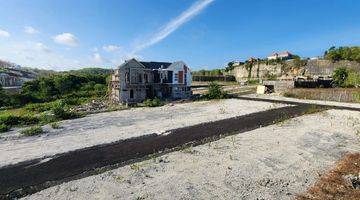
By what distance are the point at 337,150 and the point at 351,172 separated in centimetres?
404

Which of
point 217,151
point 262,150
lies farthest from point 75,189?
point 262,150

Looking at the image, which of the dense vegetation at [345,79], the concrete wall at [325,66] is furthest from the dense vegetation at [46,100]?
the concrete wall at [325,66]

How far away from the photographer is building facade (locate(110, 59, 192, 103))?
42.2 m

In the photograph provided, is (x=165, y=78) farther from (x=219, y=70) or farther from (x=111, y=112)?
(x=219, y=70)

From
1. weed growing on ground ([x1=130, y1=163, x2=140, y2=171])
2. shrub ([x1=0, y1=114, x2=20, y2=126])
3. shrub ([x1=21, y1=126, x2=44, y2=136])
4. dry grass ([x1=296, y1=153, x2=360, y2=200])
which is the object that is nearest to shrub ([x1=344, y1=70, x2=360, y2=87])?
dry grass ([x1=296, y1=153, x2=360, y2=200])

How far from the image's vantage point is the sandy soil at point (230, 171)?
12.3 metres

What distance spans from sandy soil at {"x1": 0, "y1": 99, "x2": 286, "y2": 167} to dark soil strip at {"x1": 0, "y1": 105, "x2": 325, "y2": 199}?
4.49 feet

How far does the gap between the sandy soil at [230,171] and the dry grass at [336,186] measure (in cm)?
43

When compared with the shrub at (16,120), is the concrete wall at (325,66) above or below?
above

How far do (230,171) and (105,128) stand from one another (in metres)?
14.0

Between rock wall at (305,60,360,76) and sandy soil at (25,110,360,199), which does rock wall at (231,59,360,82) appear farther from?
sandy soil at (25,110,360,199)

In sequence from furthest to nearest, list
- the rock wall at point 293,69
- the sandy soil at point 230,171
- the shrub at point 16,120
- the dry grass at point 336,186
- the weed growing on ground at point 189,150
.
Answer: the rock wall at point 293,69, the shrub at point 16,120, the weed growing on ground at point 189,150, the sandy soil at point 230,171, the dry grass at point 336,186

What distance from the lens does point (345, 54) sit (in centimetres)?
6919

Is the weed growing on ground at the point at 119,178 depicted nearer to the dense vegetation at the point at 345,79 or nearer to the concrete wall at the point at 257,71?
the dense vegetation at the point at 345,79
